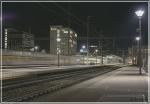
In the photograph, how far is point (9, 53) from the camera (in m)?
60.8

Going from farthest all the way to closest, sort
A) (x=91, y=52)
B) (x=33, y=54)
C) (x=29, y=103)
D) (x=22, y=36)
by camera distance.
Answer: (x=91, y=52) → (x=22, y=36) → (x=33, y=54) → (x=29, y=103)

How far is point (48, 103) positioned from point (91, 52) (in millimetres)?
159281

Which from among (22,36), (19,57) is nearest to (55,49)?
(22,36)

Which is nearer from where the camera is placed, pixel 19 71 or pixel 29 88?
pixel 29 88

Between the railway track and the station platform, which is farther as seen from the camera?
the station platform

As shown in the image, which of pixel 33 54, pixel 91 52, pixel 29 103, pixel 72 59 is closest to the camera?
pixel 29 103

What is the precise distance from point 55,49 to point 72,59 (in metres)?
12.5

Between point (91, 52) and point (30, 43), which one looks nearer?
point (30, 43)

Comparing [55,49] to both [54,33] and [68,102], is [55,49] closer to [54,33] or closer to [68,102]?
[54,33]

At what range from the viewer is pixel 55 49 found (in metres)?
128

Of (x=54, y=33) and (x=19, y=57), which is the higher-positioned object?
(x=54, y=33)

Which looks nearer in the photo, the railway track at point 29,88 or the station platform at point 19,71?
the railway track at point 29,88

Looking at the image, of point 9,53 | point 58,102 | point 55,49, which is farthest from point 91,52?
point 58,102

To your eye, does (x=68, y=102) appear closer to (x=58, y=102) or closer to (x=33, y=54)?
(x=58, y=102)
